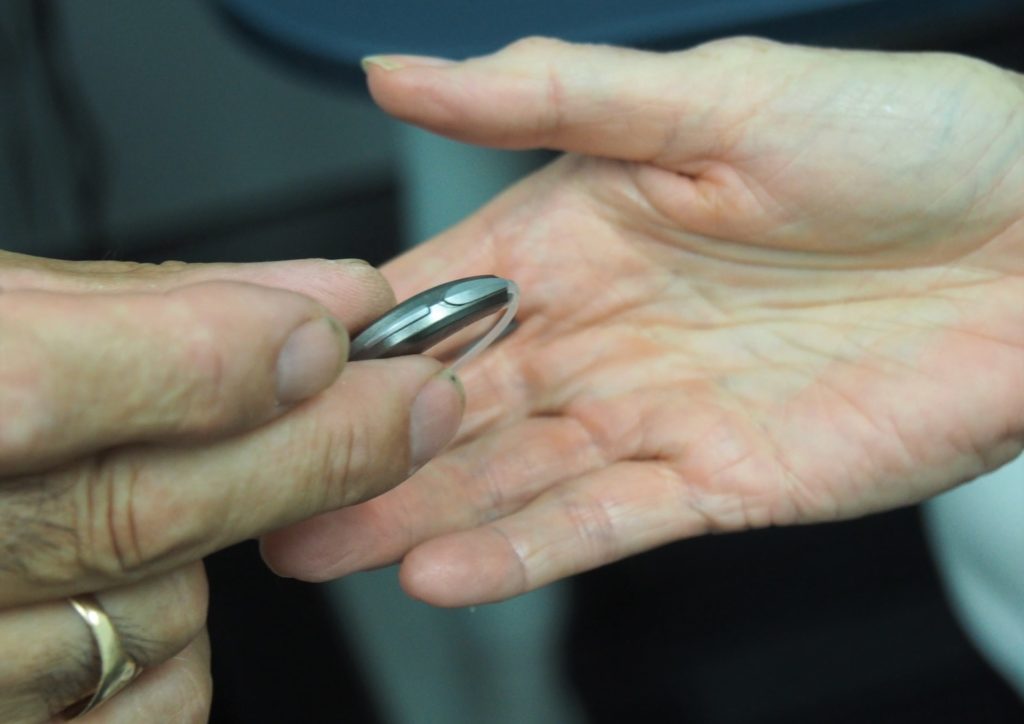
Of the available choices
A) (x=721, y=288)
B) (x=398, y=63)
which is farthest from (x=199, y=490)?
(x=721, y=288)

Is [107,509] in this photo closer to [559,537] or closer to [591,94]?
[559,537]

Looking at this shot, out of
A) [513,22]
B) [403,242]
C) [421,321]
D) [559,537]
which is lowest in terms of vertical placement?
[403,242]

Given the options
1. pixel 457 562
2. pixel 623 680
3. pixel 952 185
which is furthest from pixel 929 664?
pixel 457 562

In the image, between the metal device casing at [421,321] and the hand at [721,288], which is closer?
the metal device casing at [421,321]

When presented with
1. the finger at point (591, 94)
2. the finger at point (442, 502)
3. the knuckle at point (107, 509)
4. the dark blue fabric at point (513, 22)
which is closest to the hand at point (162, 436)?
the knuckle at point (107, 509)

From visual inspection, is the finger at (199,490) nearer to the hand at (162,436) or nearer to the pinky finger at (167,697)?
the hand at (162,436)

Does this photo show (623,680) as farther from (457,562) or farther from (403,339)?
(403,339)
